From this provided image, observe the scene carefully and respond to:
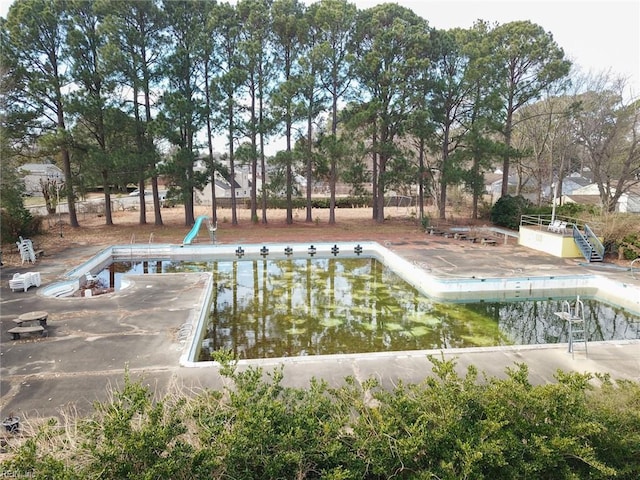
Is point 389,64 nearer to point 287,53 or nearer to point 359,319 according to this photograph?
point 287,53

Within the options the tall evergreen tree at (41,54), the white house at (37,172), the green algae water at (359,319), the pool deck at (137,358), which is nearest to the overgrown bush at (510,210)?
the green algae water at (359,319)

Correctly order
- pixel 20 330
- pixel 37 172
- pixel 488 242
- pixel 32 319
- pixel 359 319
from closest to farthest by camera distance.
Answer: pixel 20 330 → pixel 32 319 → pixel 359 319 → pixel 488 242 → pixel 37 172

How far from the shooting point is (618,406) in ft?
13.9

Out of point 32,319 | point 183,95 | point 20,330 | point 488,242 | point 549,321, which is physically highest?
point 183,95

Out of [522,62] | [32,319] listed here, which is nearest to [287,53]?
[522,62]

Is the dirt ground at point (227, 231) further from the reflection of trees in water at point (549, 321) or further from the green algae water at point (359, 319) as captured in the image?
the reflection of trees in water at point (549, 321)

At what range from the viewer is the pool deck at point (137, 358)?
644 cm

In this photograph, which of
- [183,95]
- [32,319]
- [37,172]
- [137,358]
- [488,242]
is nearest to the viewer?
[137,358]

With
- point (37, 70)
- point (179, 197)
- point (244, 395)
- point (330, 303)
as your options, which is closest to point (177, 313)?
point (330, 303)

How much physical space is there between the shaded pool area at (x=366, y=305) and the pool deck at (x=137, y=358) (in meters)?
0.63

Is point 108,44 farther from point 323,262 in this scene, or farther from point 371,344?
point 371,344

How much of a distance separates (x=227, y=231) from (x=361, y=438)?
19.9m

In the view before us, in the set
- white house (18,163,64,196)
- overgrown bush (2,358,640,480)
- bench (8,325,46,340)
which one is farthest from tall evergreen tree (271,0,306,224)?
white house (18,163,64,196)

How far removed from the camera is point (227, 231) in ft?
75.3
